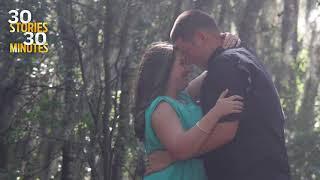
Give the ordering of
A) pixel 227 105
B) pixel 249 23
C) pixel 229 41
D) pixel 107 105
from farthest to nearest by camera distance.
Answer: pixel 249 23
pixel 107 105
pixel 229 41
pixel 227 105

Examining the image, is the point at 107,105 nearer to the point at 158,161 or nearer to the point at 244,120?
the point at 158,161

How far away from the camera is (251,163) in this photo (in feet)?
8.10

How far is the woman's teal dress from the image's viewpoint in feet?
8.52

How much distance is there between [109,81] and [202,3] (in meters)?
1.73

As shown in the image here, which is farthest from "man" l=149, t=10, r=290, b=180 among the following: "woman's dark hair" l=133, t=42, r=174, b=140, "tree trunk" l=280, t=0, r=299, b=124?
→ "tree trunk" l=280, t=0, r=299, b=124

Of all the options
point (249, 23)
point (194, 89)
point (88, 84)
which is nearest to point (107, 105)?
point (88, 84)

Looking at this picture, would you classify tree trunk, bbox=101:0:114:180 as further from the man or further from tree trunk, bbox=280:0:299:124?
tree trunk, bbox=280:0:299:124

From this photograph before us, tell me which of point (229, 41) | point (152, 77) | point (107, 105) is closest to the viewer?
point (152, 77)

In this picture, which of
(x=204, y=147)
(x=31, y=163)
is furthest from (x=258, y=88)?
(x=31, y=163)

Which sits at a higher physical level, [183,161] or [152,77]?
[152,77]

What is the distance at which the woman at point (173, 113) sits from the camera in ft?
8.02

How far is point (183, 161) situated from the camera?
→ 2.59m

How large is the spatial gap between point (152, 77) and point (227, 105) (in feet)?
1.44

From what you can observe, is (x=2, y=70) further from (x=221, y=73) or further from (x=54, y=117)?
(x=221, y=73)
